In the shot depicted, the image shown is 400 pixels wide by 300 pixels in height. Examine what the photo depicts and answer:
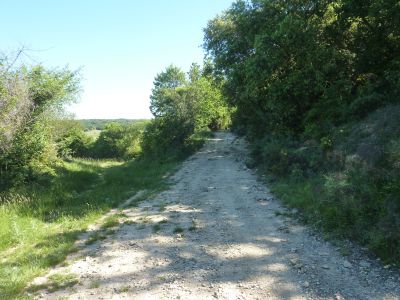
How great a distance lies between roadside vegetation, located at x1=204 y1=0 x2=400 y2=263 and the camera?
25.1 feet

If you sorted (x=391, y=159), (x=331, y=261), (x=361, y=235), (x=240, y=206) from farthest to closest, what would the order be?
(x=240, y=206)
(x=391, y=159)
(x=361, y=235)
(x=331, y=261)

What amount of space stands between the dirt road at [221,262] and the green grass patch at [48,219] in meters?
0.59

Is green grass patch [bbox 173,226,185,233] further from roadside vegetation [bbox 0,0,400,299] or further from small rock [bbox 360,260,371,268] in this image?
small rock [bbox 360,260,371,268]

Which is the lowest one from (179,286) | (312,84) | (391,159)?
(179,286)

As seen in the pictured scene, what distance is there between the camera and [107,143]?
4738cm

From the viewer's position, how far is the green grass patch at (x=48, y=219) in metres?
6.80

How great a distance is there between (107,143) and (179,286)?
43.4 m

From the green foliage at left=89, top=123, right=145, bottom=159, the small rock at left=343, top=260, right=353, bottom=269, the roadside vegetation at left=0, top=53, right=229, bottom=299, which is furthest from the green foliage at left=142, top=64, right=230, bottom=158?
the small rock at left=343, top=260, right=353, bottom=269

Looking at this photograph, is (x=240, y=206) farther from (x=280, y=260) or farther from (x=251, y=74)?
(x=251, y=74)

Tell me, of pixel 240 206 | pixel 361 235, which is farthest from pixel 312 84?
pixel 361 235

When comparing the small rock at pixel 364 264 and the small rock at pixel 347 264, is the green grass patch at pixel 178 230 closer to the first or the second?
the small rock at pixel 347 264

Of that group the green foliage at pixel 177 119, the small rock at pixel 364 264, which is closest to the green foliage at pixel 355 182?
the small rock at pixel 364 264

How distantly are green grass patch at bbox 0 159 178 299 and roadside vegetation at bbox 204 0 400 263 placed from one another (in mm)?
5521

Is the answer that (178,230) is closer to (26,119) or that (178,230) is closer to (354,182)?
(354,182)
